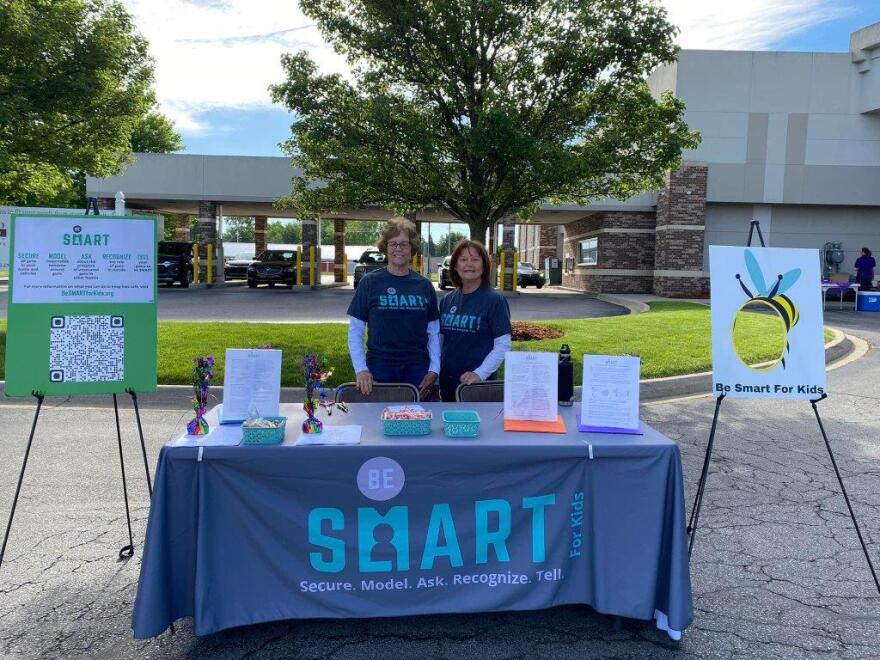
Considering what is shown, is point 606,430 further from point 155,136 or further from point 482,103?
point 155,136

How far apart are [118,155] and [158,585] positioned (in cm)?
1467

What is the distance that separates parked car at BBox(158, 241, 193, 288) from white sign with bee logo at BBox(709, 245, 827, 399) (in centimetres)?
2327

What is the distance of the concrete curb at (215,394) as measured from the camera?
7.40 metres

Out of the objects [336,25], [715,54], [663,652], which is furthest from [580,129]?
[715,54]

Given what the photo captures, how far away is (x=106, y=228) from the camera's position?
3.63 meters

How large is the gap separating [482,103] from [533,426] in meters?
8.05

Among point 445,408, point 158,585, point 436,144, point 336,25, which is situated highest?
point 336,25

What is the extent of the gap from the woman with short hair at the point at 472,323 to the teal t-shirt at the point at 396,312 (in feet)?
0.52

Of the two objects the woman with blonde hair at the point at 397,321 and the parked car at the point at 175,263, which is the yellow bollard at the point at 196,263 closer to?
the parked car at the point at 175,263

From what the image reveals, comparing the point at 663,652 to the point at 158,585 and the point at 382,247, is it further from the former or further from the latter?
the point at 382,247

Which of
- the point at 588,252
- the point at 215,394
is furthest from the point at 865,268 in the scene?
the point at 215,394

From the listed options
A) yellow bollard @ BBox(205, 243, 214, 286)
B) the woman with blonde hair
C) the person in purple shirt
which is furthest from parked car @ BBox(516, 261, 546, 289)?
the woman with blonde hair

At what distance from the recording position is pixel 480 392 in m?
4.25

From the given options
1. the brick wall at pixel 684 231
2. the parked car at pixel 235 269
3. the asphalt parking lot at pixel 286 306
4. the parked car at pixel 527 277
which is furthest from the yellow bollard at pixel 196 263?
the brick wall at pixel 684 231
